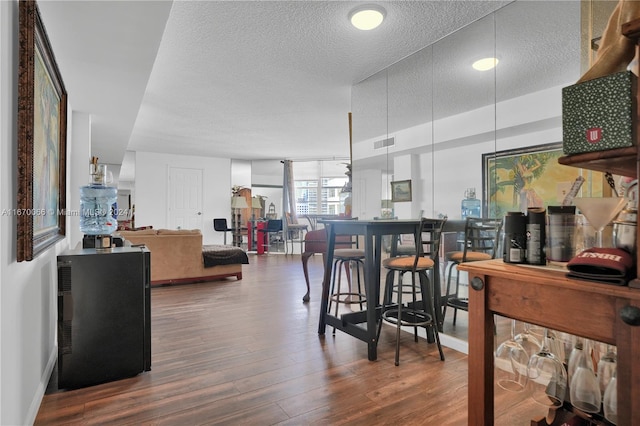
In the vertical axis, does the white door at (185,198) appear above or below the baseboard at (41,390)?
above

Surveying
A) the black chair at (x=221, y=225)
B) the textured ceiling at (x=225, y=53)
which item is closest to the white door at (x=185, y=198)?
the black chair at (x=221, y=225)

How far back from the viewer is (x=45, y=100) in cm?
200

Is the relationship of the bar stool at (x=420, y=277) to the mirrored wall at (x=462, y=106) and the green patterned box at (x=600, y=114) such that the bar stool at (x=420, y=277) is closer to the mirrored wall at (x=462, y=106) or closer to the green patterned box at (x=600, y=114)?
the mirrored wall at (x=462, y=106)

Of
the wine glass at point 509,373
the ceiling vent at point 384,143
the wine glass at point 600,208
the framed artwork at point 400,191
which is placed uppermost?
the ceiling vent at point 384,143

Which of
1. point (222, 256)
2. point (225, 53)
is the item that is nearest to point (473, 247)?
point (225, 53)

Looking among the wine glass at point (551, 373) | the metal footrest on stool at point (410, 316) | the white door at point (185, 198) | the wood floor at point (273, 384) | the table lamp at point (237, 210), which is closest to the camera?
the wine glass at point (551, 373)

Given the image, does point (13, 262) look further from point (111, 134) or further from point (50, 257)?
point (111, 134)

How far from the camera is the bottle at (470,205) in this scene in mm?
2851

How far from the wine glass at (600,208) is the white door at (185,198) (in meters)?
9.09

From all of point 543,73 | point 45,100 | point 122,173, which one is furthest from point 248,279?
point 122,173

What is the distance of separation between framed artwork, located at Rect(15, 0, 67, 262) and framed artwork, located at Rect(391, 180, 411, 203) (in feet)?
9.17

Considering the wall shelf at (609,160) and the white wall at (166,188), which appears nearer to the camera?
the wall shelf at (609,160)

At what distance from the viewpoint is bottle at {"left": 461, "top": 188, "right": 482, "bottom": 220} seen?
9.35 feet

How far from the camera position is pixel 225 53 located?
3.35 m
